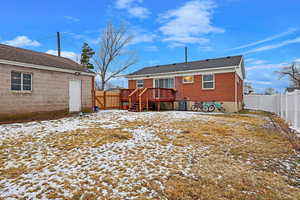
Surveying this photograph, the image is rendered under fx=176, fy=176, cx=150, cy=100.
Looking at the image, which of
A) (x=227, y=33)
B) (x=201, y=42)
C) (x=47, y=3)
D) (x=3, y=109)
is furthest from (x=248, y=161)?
(x=201, y=42)

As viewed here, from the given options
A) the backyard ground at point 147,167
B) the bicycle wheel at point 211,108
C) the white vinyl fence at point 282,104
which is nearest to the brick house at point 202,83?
the bicycle wheel at point 211,108

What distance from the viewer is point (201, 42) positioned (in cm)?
2445

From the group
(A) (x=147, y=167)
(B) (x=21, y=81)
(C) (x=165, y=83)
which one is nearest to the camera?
(A) (x=147, y=167)

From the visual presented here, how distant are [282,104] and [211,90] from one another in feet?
15.9

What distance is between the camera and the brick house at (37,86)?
852 cm

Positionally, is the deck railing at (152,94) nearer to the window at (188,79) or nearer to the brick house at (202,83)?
the brick house at (202,83)

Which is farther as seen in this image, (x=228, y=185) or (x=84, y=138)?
(x=84, y=138)

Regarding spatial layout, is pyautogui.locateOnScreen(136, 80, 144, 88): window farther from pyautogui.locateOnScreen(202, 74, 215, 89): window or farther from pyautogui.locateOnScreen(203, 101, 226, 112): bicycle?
pyautogui.locateOnScreen(203, 101, 226, 112): bicycle

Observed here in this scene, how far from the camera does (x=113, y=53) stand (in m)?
27.0

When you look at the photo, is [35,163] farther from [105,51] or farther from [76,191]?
[105,51]

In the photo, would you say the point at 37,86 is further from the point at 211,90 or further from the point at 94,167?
the point at 211,90

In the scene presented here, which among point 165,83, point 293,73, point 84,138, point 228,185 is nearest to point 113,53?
point 165,83

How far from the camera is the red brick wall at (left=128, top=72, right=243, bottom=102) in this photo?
13.6m

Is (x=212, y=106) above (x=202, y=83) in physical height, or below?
below
